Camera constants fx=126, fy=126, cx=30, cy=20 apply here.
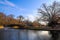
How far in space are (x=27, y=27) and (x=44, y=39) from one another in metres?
1.86

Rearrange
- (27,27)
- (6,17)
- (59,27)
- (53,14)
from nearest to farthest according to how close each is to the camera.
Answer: (27,27) < (59,27) < (6,17) < (53,14)

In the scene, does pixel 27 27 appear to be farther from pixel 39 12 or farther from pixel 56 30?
pixel 39 12

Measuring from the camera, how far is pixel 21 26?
745cm

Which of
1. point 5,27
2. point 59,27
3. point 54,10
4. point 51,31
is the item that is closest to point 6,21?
point 5,27

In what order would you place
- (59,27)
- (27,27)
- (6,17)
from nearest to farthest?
(27,27), (59,27), (6,17)

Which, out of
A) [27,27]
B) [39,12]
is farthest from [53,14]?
[27,27]

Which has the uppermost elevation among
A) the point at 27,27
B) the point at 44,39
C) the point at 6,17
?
the point at 6,17

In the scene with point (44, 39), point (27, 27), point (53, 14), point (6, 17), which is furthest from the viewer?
point (53, 14)

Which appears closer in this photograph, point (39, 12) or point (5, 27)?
point (5, 27)

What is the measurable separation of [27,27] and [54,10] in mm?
3380

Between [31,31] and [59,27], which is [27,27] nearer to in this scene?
[31,31]

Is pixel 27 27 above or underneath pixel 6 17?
underneath

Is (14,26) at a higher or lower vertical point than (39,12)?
lower

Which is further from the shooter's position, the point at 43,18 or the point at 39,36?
the point at 43,18
